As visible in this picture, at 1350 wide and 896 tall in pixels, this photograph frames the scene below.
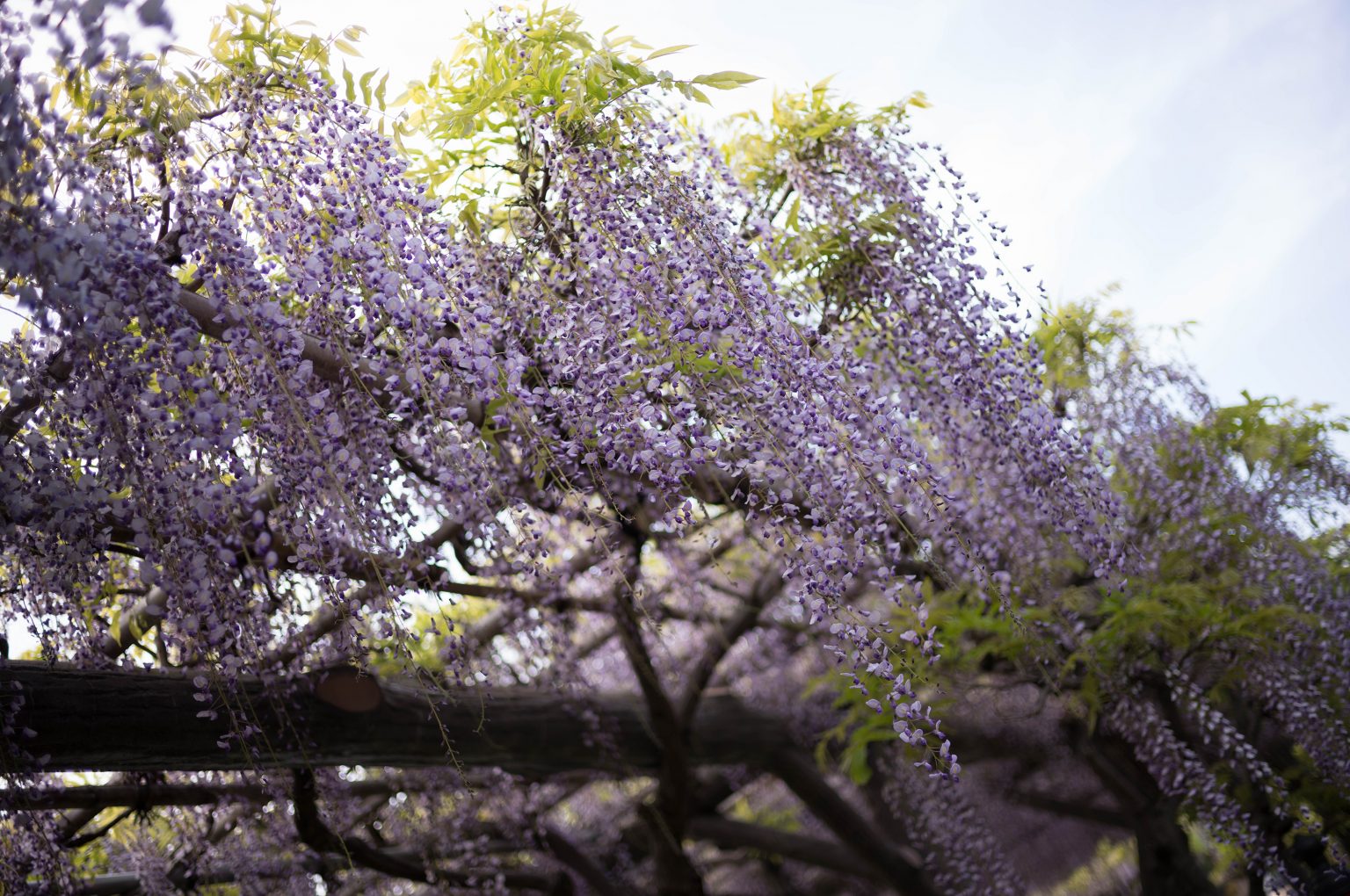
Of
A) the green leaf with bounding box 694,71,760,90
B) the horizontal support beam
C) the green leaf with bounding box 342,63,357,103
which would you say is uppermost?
the green leaf with bounding box 342,63,357,103

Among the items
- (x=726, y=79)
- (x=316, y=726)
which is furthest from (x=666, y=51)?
(x=316, y=726)

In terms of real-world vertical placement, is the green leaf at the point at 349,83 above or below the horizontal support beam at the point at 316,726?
above

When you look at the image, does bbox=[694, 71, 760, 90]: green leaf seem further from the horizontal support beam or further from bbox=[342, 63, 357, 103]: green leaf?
the horizontal support beam

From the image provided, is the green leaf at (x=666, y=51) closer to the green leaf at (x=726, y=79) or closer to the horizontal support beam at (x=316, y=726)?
the green leaf at (x=726, y=79)

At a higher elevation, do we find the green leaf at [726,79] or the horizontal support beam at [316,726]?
the green leaf at [726,79]

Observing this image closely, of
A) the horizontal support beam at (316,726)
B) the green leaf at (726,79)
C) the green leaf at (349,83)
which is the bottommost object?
the horizontal support beam at (316,726)

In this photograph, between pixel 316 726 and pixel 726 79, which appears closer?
pixel 726 79

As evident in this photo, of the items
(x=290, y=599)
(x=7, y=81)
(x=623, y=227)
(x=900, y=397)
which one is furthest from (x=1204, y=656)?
(x=7, y=81)

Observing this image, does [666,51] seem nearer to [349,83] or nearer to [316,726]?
[349,83]

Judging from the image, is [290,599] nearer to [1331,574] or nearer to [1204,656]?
[1204,656]

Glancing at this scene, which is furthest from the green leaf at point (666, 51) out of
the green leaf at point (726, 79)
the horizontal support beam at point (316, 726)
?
the horizontal support beam at point (316, 726)

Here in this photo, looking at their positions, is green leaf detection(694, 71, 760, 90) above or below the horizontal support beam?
above

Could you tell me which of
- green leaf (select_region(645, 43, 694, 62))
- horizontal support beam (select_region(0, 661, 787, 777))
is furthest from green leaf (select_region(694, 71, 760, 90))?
horizontal support beam (select_region(0, 661, 787, 777))

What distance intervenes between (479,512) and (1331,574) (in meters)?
3.60
